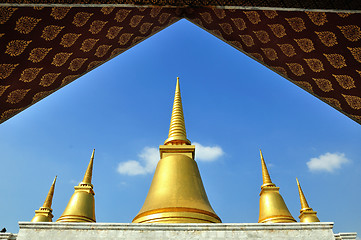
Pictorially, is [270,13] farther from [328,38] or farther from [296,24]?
[328,38]

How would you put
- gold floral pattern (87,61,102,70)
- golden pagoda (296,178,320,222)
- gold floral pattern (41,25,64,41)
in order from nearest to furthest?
1. gold floral pattern (41,25,64,41)
2. gold floral pattern (87,61,102,70)
3. golden pagoda (296,178,320,222)

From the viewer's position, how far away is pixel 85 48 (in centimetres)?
401

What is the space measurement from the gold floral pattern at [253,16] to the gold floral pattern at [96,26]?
1911mm

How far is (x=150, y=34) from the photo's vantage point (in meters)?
4.80

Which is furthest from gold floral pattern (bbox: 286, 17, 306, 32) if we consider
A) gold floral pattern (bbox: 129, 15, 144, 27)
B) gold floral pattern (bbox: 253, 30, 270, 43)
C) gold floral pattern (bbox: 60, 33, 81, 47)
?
gold floral pattern (bbox: 60, 33, 81, 47)

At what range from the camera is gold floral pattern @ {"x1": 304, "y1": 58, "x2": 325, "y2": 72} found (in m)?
3.89

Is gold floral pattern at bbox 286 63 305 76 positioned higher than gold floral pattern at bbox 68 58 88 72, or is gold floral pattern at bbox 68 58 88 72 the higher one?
gold floral pattern at bbox 68 58 88 72

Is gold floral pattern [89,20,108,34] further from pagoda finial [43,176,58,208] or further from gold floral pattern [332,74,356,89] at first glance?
pagoda finial [43,176,58,208]

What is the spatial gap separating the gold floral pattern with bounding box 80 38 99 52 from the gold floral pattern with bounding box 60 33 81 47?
17 cm

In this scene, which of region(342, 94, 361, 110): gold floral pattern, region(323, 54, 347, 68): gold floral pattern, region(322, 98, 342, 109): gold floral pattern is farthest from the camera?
region(322, 98, 342, 109): gold floral pattern

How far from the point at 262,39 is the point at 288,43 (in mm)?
404

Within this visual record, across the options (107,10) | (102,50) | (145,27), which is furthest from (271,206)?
(107,10)

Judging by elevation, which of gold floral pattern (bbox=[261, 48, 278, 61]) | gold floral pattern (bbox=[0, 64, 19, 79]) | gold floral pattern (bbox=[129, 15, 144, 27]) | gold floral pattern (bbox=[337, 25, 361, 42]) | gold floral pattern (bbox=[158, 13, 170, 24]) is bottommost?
gold floral pattern (bbox=[0, 64, 19, 79])

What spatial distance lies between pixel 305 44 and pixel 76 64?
3238 millimetres
